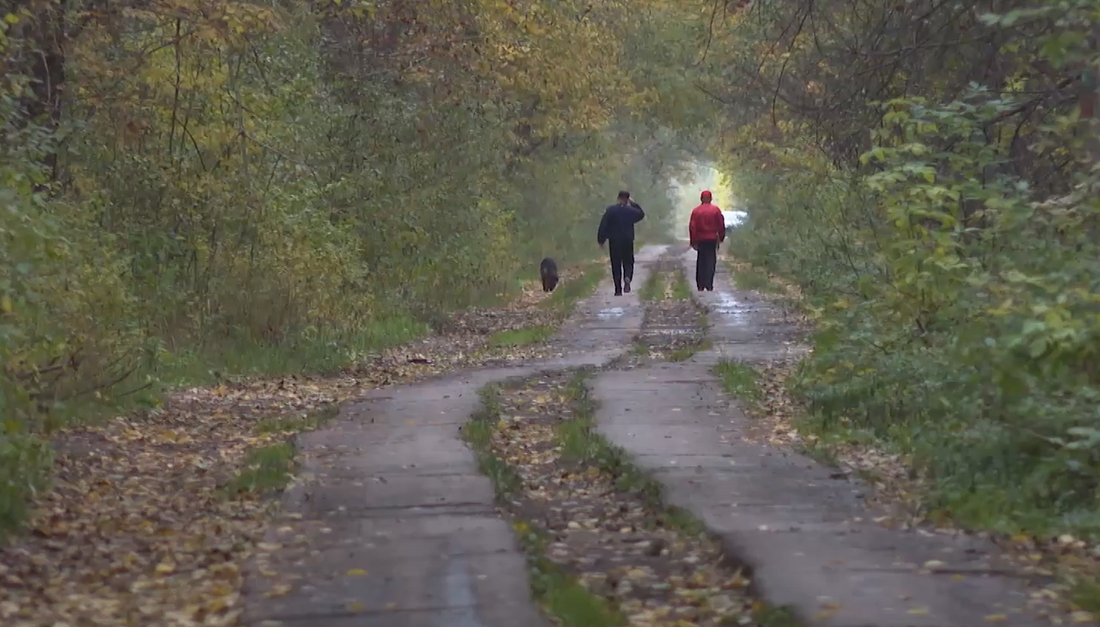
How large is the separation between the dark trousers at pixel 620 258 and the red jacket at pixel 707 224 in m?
1.10

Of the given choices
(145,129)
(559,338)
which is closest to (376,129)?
(559,338)

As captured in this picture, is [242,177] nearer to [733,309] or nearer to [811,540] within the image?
[733,309]

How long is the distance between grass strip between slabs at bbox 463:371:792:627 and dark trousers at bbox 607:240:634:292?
14.8 metres

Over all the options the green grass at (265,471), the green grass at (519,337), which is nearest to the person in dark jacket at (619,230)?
the green grass at (519,337)

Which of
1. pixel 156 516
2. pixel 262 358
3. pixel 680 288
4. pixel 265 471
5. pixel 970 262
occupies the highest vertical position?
pixel 680 288

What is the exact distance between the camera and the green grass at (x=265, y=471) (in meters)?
9.43

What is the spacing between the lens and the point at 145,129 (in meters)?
15.5

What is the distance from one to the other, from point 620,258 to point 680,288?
2.30m

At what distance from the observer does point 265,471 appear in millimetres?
9828

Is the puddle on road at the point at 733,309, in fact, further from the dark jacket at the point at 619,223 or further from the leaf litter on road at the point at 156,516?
the leaf litter on road at the point at 156,516

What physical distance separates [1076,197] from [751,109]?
72.3 feet

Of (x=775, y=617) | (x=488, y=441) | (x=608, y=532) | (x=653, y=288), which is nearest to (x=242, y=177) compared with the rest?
(x=488, y=441)

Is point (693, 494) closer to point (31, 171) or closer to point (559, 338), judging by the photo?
point (31, 171)

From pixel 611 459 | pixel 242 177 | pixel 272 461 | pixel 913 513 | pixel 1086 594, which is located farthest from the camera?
pixel 242 177
